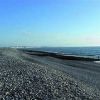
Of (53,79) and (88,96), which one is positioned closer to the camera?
(88,96)

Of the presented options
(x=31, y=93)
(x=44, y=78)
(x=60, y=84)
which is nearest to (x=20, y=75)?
(x=44, y=78)

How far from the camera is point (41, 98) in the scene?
1303 centimetres

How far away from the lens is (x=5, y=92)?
42.4ft

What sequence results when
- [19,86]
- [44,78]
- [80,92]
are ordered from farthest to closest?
[44,78], [80,92], [19,86]

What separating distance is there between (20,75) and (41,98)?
14.8 feet

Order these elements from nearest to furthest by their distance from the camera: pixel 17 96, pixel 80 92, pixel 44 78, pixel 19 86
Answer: pixel 17 96
pixel 19 86
pixel 80 92
pixel 44 78

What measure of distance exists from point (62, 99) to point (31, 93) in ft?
5.32

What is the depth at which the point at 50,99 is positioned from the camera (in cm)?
1321

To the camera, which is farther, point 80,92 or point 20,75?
point 20,75

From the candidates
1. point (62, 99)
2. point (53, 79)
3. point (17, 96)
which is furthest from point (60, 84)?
point (17, 96)

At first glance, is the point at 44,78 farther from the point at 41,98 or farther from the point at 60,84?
the point at 41,98

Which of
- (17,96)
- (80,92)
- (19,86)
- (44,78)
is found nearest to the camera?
(17,96)

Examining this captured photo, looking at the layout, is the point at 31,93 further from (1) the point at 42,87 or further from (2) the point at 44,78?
(2) the point at 44,78

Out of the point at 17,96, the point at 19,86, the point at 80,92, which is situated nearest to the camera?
the point at 17,96
